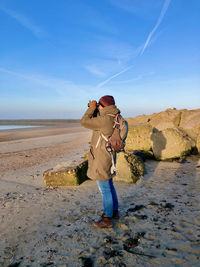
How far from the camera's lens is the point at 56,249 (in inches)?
111

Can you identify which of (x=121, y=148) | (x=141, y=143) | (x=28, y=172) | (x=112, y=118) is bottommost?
(x=28, y=172)

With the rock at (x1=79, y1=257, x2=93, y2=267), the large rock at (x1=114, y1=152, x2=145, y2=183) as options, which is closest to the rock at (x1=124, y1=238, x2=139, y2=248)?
the rock at (x1=79, y1=257, x2=93, y2=267)

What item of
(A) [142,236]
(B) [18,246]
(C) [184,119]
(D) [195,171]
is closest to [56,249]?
(B) [18,246]

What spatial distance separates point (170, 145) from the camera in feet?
25.1

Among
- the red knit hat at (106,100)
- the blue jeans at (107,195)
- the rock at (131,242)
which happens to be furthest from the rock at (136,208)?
the red knit hat at (106,100)

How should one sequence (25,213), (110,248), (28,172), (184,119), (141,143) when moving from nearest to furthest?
(110,248), (25,213), (28,172), (141,143), (184,119)

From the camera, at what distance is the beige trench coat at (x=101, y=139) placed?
3080mm

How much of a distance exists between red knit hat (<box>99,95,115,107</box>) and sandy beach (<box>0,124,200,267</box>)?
202 centimetres

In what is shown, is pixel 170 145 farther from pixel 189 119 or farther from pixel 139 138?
pixel 189 119

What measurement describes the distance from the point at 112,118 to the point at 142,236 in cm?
184

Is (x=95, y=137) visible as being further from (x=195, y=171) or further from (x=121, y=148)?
(x=195, y=171)

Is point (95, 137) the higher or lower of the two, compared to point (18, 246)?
higher

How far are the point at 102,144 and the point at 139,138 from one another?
572 cm

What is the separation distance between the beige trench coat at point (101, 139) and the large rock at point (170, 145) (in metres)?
4.97
